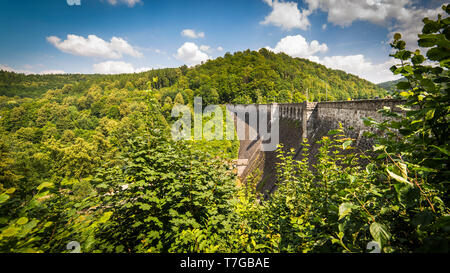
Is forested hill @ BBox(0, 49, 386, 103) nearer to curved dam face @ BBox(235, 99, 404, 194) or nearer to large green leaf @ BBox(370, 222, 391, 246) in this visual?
curved dam face @ BBox(235, 99, 404, 194)

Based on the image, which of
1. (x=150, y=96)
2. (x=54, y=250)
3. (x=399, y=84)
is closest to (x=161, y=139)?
(x=150, y=96)

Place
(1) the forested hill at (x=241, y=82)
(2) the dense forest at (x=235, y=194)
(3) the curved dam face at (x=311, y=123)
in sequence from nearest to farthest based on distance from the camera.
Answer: (2) the dense forest at (x=235, y=194)
(3) the curved dam face at (x=311, y=123)
(1) the forested hill at (x=241, y=82)

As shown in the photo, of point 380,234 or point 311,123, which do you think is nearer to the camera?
point 380,234

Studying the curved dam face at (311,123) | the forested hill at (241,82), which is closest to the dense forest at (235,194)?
the curved dam face at (311,123)

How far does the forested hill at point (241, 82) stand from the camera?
235 ft

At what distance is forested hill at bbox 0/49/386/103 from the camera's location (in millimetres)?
71500

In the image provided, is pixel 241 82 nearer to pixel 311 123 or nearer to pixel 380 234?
pixel 311 123

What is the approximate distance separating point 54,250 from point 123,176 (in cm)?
134

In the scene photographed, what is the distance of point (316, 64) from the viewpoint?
126 meters

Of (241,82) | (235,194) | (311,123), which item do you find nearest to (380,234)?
(235,194)

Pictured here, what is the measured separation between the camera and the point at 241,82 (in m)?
→ 82.2

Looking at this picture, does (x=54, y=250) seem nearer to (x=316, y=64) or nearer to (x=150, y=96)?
(x=150, y=96)

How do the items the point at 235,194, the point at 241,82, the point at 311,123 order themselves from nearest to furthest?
the point at 235,194
the point at 311,123
the point at 241,82

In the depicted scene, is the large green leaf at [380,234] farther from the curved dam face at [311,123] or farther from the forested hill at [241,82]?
the forested hill at [241,82]
